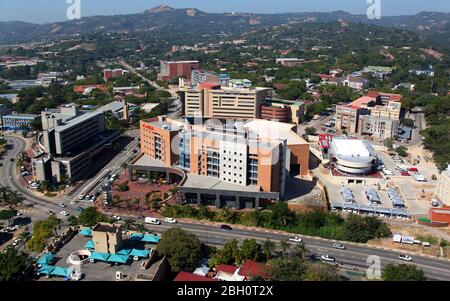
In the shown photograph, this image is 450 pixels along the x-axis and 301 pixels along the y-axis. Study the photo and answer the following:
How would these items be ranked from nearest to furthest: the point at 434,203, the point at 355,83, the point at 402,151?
the point at 434,203
the point at 402,151
the point at 355,83

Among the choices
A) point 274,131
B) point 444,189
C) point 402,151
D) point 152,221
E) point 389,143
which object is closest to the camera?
point 152,221

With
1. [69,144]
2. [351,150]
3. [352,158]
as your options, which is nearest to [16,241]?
[69,144]

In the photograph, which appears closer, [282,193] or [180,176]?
[282,193]

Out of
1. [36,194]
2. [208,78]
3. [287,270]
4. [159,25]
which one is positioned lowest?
[36,194]

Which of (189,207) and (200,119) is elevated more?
(200,119)

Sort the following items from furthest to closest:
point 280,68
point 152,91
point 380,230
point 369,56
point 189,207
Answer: point 369,56
point 280,68
point 152,91
point 189,207
point 380,230

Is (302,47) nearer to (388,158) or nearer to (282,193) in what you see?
(388,158)

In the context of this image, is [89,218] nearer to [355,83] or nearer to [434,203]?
[434,203]
